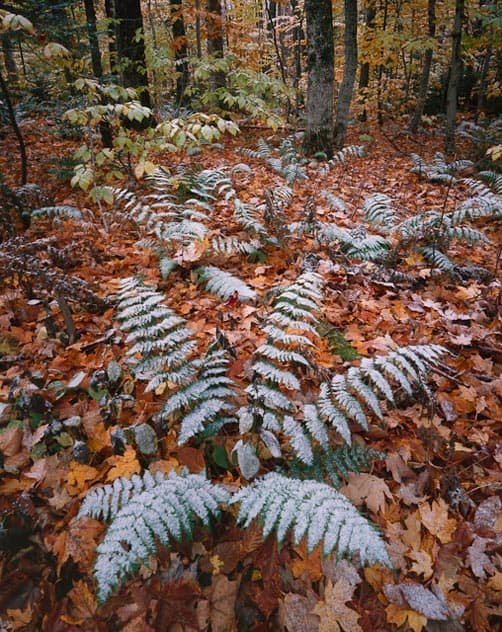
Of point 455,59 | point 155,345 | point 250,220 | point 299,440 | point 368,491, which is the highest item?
point 455,59

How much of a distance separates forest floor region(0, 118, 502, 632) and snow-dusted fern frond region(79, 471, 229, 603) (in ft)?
0.79

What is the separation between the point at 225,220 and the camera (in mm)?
4453

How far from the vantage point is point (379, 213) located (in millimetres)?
4305

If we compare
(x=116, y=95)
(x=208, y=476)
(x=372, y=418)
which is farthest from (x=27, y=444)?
(x=116, y=95)

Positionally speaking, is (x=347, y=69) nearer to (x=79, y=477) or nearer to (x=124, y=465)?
(x=124, y=465)

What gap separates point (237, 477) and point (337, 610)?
0.65 m

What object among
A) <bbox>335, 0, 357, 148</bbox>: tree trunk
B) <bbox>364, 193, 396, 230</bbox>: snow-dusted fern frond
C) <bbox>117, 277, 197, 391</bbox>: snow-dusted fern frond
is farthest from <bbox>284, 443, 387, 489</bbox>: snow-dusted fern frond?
<bbox>335, 0, 357, 148</bbox>: tree trunk

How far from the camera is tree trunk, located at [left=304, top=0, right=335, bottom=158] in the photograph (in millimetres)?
6105

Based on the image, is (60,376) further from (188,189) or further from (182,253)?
(188,189)

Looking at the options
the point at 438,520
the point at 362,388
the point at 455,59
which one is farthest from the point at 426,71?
Result: the point at 438,520

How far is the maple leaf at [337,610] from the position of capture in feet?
4.64

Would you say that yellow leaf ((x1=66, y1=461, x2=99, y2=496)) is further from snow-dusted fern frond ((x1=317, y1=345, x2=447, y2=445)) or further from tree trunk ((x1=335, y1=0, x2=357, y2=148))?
tree trunk ((x1=335, y1=0, x2=357, y2=148))

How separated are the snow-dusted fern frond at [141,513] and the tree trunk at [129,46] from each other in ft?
19.4

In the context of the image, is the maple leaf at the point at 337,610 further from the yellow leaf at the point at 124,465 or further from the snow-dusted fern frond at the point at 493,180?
the snow-dusted fern frond at the point at 493,180
